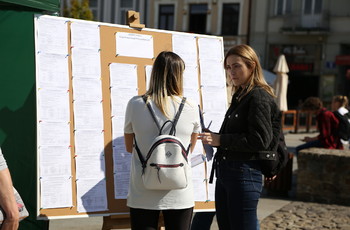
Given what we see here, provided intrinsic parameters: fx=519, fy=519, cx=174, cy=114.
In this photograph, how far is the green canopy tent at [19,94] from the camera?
385 cm

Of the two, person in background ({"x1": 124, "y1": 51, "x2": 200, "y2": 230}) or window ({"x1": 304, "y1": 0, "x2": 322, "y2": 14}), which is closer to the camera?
person in background ({"x1": 124, "y1": 51, "x2": 200, "y2": 230})

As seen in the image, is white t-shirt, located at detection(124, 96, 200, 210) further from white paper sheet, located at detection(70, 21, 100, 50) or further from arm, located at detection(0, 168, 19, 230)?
white paper sheet, located at detection(70, 21, 100, 50)

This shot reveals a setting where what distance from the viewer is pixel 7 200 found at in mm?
2268

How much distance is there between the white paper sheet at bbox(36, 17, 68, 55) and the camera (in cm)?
337

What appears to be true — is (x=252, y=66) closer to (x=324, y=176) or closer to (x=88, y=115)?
(x=88, y=115)

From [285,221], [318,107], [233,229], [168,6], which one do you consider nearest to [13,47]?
[233,229]

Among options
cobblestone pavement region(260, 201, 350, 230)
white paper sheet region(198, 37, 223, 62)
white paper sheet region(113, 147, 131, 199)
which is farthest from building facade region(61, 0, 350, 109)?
white paper sheet region(113, 147, 131, 199)

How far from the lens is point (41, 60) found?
335 cm

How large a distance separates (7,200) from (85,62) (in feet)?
4.73

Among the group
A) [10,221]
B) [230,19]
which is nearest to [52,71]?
[10,221]

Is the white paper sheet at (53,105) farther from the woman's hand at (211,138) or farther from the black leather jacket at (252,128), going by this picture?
the black leather jacket at (252,128)

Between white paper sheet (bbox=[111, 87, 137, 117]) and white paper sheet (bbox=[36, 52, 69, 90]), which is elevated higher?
white paper sheet (bbox=[36, 52, 69, 90])

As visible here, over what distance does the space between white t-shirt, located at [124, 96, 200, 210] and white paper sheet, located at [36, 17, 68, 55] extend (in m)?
0.88

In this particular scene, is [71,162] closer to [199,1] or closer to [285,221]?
[285,221]
